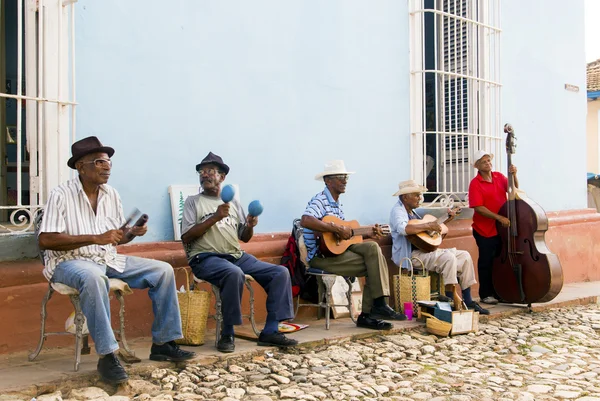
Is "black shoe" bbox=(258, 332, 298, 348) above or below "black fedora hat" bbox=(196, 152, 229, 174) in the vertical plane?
below

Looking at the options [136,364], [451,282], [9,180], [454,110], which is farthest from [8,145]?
[454,110]

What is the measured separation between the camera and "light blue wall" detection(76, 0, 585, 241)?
523cm

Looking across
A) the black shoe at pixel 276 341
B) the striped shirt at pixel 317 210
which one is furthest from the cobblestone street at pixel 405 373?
the striped shirt at pixel 317 210

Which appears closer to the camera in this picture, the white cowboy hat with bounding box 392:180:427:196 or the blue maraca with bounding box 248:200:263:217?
the blue maraca with bounding box 248:200:263:217

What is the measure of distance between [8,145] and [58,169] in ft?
7.14

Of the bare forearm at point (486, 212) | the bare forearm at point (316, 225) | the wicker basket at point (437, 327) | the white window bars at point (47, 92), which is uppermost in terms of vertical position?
the white window bars at point (47, 92)

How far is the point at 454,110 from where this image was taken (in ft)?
26.9

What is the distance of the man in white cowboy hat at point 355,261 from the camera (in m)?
5.75

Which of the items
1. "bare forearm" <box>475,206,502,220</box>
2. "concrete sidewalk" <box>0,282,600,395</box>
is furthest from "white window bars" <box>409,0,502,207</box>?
"concrete sidewalk" <box>0,282,600,395</box>

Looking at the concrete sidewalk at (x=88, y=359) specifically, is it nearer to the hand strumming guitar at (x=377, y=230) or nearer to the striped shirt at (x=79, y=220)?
the striped shirt at (x=79, y=220)

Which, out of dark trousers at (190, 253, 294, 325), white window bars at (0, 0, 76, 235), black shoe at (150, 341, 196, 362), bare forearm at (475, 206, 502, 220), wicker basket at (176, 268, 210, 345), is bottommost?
black shoe at (150, 341, 196, 362)

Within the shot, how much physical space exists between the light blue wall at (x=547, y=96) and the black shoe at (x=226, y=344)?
194 inches

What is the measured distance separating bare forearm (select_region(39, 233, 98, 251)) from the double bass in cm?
411

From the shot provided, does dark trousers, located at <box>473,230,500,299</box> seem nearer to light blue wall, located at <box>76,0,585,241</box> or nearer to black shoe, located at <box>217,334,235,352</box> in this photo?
light blue wall, located at <box>76,0,585,241</box>
